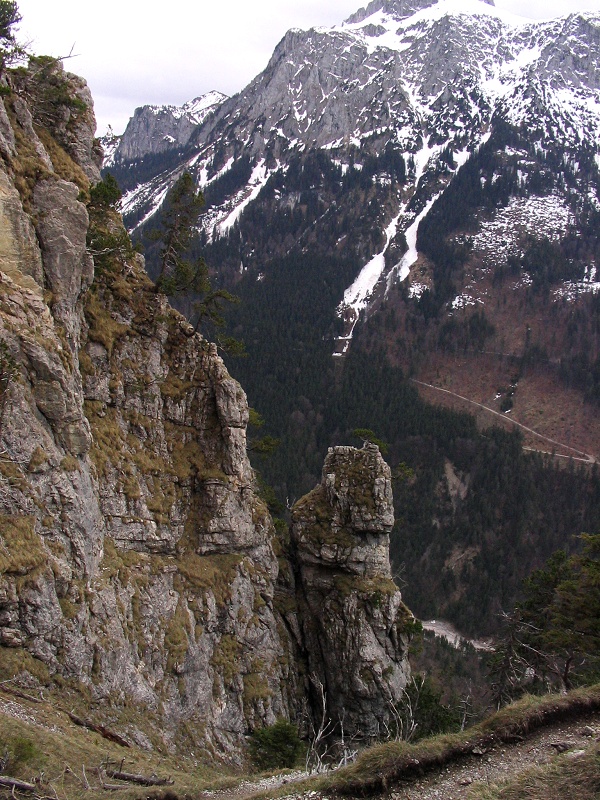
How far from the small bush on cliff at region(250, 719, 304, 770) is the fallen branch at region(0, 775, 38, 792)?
18376mm

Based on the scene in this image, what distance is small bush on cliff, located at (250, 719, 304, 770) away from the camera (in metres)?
29.3

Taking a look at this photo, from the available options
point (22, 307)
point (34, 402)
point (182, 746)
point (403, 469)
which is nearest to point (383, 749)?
point (182, 746)

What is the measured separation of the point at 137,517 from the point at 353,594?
16045mm

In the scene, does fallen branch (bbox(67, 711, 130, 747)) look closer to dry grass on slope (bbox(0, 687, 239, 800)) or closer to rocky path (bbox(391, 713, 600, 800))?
dry grass on slope (bbox(0, 687, 239, 800))

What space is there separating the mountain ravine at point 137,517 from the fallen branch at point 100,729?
1.10 metres

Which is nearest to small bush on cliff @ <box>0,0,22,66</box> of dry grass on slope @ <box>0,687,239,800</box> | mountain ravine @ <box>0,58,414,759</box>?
mountain ravine @ <box>0,58,414,759</box>

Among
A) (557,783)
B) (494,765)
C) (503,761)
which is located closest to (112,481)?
(494,765)

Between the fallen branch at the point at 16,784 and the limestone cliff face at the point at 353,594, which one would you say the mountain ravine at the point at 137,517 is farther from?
the fallen branch at the point at 16,784

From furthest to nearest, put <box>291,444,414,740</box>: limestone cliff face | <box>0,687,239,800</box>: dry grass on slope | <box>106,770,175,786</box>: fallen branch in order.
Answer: <box>291,444,414,740</box>: limestone cliff face, <box>106,770,175,786</box>: fallen branch, <box>0,687,239,800</box>: dry grass on slope

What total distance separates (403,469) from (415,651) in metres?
14.7

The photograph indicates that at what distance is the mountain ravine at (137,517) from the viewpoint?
2330 cm

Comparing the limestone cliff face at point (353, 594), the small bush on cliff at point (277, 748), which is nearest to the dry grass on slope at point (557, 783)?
the small bush on cliff at point (277, 748)

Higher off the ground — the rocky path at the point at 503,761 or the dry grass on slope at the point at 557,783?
the dry grass on slope at the point at 557,783

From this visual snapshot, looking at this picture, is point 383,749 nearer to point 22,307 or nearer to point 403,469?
point 22,307
